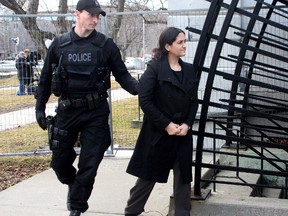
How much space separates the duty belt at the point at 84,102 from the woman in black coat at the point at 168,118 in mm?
480

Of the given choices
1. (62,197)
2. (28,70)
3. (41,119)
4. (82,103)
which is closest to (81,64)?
(82,103)

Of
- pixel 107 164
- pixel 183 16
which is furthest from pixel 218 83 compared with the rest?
pixel 107 164

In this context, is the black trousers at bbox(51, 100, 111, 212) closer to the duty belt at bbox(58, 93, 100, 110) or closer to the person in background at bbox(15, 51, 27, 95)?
the duty belt at bbox(58, 93, 100, 110)

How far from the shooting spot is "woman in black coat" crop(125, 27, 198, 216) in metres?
3.64

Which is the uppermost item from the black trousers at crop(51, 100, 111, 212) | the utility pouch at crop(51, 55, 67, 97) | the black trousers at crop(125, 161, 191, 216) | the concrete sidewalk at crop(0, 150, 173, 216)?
the utility pouch at crop(51, 55, 67, 97)

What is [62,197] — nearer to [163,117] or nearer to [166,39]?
[163,117]

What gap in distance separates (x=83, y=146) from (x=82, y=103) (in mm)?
375

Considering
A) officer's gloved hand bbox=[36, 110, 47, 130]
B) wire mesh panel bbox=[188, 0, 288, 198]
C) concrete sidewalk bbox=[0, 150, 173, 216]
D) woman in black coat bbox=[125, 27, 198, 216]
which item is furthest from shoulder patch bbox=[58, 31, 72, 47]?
concrete sidewalk bbox=[0, 150, 173, 216]

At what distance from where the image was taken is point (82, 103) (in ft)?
12.9

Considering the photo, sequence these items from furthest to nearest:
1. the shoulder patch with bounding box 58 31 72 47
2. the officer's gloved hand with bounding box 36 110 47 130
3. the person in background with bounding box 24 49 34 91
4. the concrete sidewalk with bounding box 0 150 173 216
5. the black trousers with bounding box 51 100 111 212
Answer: the person in background with bounding box 24 49 34 91 → the concrete sidewalk with bounding box 0 150 173 216 → the officer's gloved hand with bounding box 36 110 47 130 → the shoulder patch with bounding box 58 31 72 47 → the black trousers with bounding box 51 100 111 212

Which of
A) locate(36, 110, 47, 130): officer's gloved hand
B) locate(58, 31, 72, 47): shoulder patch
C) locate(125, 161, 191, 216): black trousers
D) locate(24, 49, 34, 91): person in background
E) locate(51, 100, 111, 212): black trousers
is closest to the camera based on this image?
locate(125, 161, 191, 216): black trousers

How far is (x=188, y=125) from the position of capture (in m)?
3.70

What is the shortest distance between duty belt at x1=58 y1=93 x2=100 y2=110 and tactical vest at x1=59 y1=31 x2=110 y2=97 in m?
0.06

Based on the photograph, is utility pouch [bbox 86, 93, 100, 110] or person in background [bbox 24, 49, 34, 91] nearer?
utility pouch [bbox 86, 93, 100, 110]
